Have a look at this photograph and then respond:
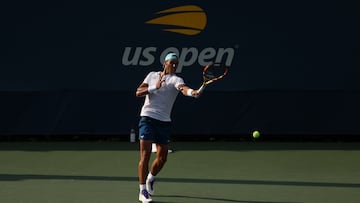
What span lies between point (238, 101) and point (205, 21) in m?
1.49

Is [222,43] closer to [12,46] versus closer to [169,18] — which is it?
[169,18]

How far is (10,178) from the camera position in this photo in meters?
7.62

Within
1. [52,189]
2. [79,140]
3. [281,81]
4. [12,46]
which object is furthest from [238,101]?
[52,189]

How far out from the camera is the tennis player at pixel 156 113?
6.14 metres

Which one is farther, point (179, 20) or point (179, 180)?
point (179, 20)

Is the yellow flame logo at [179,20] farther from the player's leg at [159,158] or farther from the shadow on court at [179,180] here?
the player's leg at [159,158]

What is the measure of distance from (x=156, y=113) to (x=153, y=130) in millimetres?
168

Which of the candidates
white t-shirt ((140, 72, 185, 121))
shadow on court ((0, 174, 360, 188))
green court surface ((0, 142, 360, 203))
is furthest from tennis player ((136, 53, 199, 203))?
shadow on court ((0, 174, 360, 188))

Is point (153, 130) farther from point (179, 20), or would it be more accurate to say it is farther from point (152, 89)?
point (179, 20)

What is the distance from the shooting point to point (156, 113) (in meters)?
6.22

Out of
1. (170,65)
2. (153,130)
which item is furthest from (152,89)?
(153,130)

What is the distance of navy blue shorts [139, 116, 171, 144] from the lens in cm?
615

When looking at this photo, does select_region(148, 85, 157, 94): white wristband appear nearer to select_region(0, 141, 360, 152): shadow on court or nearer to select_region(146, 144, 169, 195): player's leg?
select_region(146, 144, 169, 195): player's leg

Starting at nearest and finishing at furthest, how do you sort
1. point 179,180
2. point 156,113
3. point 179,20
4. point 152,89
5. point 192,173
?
point 152,89 → point 156,113 → point 179,180 → point 192,173 → point 179,20
